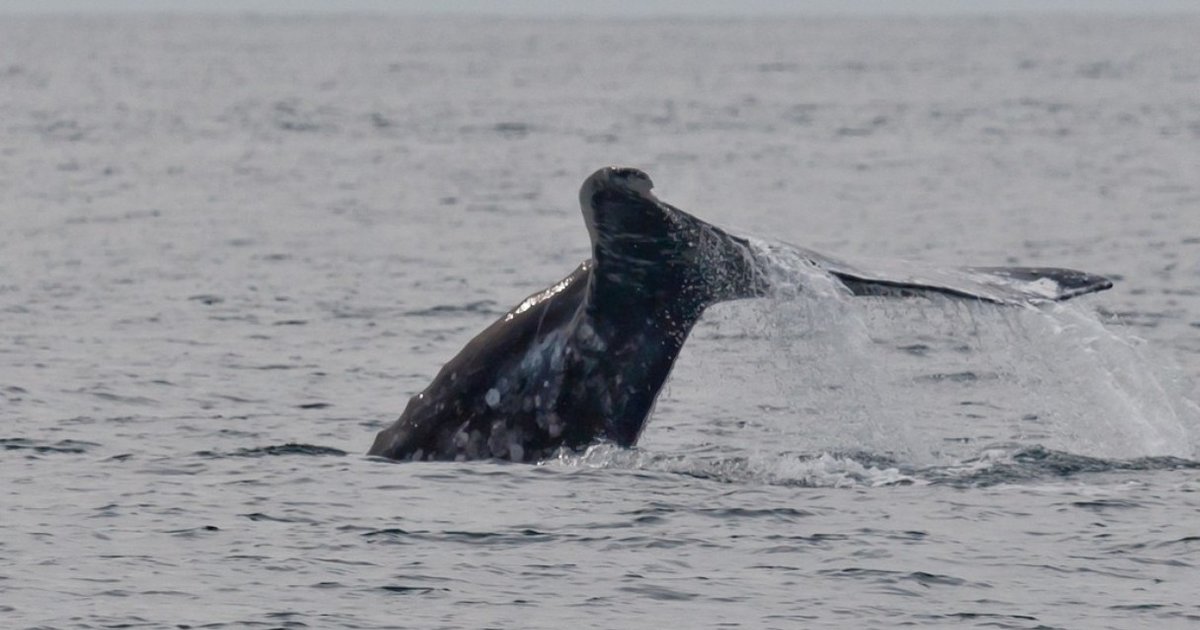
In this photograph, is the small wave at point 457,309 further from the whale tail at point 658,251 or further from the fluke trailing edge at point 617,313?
the whale tail at point 658,251

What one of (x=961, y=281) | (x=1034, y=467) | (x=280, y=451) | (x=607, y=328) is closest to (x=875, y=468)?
(x=1034, y=467)

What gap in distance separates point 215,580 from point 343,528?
3.81 ft

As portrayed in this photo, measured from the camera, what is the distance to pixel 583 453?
1199cm

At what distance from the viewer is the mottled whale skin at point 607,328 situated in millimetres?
11188

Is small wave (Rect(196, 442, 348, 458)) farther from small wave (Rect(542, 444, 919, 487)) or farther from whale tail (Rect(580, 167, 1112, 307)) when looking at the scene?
whale tail (Rect(580, 167, 1112, 307))

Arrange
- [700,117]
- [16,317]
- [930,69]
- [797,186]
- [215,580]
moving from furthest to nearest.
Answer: [930,69] → [700,117] → [797,186] → [16,317] → [215,580]

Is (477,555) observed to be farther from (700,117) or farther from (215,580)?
(700,117)

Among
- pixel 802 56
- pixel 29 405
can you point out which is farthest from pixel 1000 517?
pixel 802 56

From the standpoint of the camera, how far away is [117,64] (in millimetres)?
101938

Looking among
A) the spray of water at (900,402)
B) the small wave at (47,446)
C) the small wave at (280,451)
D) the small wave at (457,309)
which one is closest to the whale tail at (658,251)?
the spray of water at (900,402)

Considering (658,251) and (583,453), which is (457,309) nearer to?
(583,453)

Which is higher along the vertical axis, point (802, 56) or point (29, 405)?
point (802, 56)

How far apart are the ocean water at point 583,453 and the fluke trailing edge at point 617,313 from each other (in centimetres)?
28

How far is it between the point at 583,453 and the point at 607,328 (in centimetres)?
91
